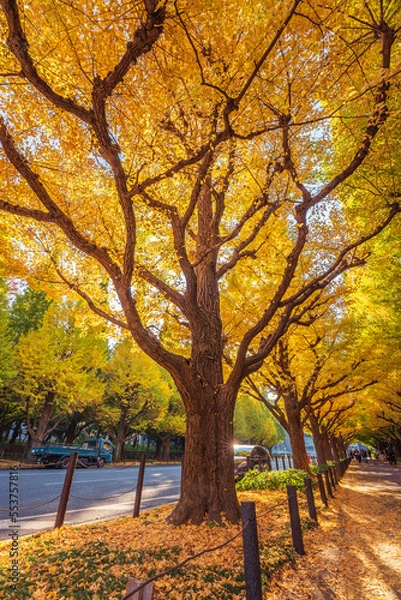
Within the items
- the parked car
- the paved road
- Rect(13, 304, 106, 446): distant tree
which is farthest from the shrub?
Rect(13, 304, 106, 446): distant tree

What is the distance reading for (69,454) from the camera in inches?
731

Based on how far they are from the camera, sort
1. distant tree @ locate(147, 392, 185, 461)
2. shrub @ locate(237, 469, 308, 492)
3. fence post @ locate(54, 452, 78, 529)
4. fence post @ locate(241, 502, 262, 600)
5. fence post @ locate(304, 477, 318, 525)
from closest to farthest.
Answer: fence post @ locate(241, 502, 262, 600), fence post @ locate(54, 452, 78, 529), fence post @ locate(304, 477, 318, 525), shrub @ locate(237, 469, 308, 492), distant tree @ locate(147, 392, 185, 461)

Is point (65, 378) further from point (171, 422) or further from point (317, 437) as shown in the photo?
point (317, 437)

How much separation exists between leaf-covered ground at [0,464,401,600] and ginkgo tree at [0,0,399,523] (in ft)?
2.64

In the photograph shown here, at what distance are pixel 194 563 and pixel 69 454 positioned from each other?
1823 centimetres

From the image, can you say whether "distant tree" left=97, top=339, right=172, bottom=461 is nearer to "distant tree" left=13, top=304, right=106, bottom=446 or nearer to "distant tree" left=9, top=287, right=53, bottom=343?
"distant tree" left=13, top=304, right=106, bottom=446

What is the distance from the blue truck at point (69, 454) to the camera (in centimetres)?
1828

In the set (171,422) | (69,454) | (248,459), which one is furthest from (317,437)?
(171,422)

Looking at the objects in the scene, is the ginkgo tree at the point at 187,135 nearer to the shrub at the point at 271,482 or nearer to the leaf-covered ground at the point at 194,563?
Result: the leaf-covered ground at the point at 194,563

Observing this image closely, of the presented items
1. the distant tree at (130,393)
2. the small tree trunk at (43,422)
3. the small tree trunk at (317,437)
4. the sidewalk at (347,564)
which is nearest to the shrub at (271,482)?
the sidewalk at (347,564)

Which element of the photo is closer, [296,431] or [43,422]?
[296,431]

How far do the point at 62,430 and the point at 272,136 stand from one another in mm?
37669

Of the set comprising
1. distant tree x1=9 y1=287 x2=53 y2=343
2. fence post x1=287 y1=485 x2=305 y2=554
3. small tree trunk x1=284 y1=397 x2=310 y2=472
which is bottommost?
fence post x1=287 y1=485 x2=305 y2=554

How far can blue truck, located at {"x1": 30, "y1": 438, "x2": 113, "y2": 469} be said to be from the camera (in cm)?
1828
